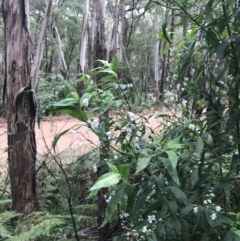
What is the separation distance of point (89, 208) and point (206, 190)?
2313 mm

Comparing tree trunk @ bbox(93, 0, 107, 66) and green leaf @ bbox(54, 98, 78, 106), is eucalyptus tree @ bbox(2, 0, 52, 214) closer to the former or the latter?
tree trunk @ bbox(93, 0, 107, 66)

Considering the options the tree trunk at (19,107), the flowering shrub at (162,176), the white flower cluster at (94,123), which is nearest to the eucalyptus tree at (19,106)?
the tree trunk at (19,107)

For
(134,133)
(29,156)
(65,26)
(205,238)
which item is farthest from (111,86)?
(65,26)

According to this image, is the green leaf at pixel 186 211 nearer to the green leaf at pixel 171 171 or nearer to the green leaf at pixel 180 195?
the green leaf at pixel 180 195

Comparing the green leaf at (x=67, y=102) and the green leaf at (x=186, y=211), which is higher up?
the green leaf at (x=67, y=102)

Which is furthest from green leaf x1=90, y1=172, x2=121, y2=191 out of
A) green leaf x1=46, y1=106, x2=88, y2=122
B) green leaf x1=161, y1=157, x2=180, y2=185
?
green leaf x1=46, y1=106, x2=88, y2=122

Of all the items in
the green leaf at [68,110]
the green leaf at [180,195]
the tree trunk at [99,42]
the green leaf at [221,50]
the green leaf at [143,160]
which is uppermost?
the tree trunk at [99,42]

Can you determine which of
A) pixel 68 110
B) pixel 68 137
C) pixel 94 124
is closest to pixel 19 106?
pixel 94 124

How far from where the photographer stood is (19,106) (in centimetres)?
359

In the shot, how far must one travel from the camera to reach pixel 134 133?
1.55m

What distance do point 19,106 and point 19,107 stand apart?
10mm

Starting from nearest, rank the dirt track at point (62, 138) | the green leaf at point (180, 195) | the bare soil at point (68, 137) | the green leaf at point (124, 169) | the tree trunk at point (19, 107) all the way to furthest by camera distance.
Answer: the green leaf at point (124, 169), the green leaf at point (180, 195), the bare soil at point (68, 137), the dirt track at point (62, 138), the tree trunk at point (19, 107)

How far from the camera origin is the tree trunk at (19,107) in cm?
364

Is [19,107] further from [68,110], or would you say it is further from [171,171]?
[171,171]
